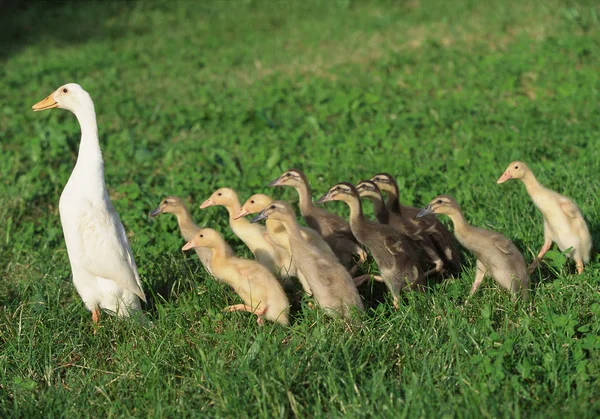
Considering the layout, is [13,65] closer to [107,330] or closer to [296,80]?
[296,80]

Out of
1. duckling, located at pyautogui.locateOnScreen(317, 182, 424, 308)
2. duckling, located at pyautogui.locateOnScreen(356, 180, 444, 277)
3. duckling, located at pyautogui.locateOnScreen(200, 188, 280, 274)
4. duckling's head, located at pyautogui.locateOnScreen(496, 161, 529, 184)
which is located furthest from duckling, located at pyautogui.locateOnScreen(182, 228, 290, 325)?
duckling's head, located at pyautogui.locateOnScreen(496, 161, 529, 184)

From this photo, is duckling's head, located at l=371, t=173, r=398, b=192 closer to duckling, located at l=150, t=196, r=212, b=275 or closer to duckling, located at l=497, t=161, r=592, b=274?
duckling, located at l=497, t=161, r=592, b=274

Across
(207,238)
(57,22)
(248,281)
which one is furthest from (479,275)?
(57,22)

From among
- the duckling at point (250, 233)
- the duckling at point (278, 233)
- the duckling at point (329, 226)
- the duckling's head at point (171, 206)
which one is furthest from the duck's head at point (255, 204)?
the duckling's head at point (171, 206)

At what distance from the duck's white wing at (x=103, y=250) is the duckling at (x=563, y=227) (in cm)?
269

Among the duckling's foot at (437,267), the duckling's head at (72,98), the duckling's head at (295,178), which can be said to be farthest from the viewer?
the duckling's head at (295,178)

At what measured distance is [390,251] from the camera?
16.9 feet

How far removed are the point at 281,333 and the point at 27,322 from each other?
1708 millimetres

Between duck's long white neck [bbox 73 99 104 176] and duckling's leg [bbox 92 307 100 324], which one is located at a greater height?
duck's long white neck [bbox 73 99 104 176]

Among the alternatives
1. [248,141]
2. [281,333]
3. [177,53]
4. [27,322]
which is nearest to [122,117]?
[248,141]

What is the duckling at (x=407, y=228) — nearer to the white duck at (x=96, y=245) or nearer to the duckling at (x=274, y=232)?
the duckling at (x=274, y=232)

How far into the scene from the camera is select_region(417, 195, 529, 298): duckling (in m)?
4.89

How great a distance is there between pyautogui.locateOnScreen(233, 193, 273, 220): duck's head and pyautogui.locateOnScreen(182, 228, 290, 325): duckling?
55cm

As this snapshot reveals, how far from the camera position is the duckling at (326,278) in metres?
4.78
